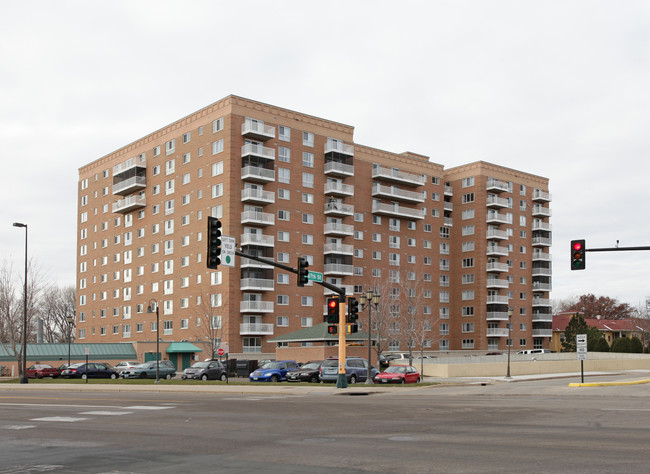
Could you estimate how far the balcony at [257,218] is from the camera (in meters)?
75.6

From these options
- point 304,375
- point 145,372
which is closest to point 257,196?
point 145,372

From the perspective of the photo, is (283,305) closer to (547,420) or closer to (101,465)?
(547,420)

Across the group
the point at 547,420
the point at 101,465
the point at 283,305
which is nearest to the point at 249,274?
the point at 283,305

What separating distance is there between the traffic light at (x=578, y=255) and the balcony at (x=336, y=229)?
56.4m

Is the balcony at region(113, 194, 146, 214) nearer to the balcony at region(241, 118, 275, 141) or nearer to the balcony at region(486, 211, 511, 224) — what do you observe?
the balcony at region(241, 118, 275, 141)

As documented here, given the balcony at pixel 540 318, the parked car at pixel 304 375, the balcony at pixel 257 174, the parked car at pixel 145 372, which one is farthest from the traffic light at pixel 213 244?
the balcony at pixel 540 318

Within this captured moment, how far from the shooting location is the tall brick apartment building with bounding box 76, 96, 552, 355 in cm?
7669

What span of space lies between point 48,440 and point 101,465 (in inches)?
160

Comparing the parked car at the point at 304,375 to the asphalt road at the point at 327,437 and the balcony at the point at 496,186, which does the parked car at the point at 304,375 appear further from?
the balcony at the point at 496,186

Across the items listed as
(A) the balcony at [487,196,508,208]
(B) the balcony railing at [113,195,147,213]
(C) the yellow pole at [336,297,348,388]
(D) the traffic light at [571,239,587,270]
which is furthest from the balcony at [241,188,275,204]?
(D) the traffic light at [571,239,587,270]

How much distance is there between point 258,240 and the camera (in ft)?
248

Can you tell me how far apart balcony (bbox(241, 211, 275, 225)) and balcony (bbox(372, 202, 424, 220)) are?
1913 centimetres

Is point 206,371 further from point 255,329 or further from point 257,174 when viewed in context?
point 257,174

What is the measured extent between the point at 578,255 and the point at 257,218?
51930 mm
